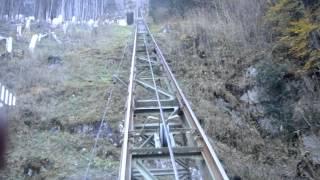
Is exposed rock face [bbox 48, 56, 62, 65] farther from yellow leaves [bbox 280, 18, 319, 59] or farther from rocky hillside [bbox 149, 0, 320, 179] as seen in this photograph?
yellow leaves [bbox 280, 18, 319, 59]

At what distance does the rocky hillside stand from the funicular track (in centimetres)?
114

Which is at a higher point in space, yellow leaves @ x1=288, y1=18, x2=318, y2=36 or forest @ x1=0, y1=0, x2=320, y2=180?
yellow leaves @ x1=288, y1=18, x2=318, y2=36

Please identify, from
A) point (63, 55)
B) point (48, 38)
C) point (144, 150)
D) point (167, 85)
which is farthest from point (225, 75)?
point (48, 38)

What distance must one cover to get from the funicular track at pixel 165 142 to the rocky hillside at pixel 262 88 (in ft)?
3.73

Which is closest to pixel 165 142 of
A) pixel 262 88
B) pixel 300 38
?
pixel 262 88

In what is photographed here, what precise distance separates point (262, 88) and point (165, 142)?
19.5 ft

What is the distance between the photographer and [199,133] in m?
6.29

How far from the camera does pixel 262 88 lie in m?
11.7

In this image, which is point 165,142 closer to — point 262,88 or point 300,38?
point 262,88

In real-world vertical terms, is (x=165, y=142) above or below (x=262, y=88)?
below

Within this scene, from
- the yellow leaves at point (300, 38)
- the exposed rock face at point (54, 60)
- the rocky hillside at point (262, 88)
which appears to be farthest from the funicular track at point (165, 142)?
the exposed rock face at point (54, 60)

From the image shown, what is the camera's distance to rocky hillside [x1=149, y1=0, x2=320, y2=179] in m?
9.23

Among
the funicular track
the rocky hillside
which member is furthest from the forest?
the funicular track

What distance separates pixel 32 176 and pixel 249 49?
360 inches
